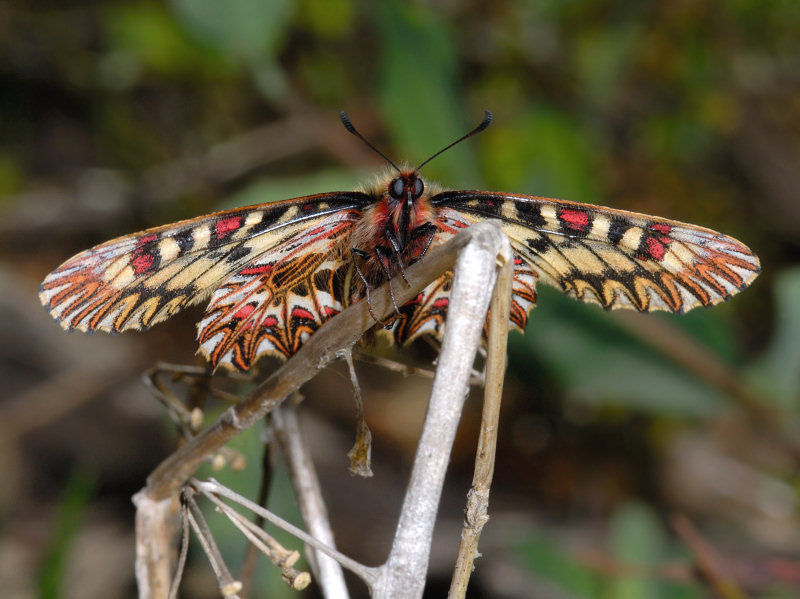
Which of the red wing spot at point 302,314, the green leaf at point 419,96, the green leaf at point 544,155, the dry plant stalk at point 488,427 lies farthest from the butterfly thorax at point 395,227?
the green leaf at point 544,155

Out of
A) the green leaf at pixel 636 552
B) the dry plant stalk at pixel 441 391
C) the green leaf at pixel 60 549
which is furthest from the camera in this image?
the green leaf at pixel 636 552

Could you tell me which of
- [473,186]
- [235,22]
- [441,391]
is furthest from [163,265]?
[473,186]

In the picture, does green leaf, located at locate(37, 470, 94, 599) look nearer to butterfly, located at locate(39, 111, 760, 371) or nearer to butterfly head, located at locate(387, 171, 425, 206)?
butterfly, located at locate(39, 111, 760, 371)

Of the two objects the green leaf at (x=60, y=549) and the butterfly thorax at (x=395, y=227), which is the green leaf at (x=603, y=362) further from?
the green leaf at (x=60, y=549)

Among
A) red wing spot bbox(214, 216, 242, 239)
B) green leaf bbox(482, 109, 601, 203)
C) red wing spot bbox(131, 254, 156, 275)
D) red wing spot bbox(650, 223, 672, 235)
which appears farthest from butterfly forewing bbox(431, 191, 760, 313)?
green leaf bbox(482, 109, 601, 203)

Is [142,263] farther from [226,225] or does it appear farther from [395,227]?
[395,227]

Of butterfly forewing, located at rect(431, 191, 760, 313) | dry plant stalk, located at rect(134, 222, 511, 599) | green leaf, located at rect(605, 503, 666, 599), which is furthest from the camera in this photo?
green leaf, located at rect(605, 503, 666, 599)
